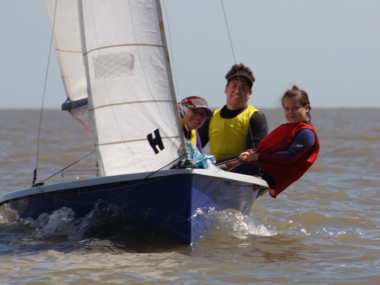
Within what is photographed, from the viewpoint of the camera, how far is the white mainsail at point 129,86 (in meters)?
5.88

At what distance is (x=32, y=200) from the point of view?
6539mm

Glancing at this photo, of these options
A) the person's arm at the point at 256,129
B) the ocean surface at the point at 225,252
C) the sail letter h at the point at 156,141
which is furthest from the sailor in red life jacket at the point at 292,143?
the sail letter h at the point at 156,141

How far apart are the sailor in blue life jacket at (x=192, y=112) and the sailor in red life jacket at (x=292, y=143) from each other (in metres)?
0.49

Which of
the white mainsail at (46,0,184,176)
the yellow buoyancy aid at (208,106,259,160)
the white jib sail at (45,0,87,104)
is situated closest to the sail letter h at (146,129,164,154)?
the white mainsail at (46,0,184,176)

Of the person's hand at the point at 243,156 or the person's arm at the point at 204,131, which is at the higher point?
the person's arm at the point at 204,131

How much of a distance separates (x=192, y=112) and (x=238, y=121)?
74cm

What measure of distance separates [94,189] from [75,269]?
2.21ft

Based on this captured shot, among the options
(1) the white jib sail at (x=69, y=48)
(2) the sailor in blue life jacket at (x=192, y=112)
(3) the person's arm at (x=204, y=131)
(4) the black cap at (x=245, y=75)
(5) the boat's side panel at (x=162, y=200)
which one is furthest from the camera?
(1) the white jib sail at (x=69, y=48)

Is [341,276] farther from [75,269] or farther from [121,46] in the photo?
[121,46]

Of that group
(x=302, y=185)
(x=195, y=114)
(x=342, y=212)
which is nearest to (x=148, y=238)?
(x=195, y=114)

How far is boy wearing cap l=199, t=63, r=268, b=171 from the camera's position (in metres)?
6.72

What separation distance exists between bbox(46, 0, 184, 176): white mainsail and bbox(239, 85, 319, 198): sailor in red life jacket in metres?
0.84

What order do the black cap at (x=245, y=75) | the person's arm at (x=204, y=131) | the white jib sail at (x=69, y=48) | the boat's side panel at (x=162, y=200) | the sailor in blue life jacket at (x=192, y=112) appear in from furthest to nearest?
the white jib sail at (x=69, y=48), the person's arm at (x=204, y=131), the black cap at (x=245, y=75), the sailor in blue life jacket at (x=192, y=112), the boat's side panel at (x=162, y=200)

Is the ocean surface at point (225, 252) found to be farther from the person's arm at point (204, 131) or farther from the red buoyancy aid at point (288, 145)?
the person's arm at point (204, 131)
